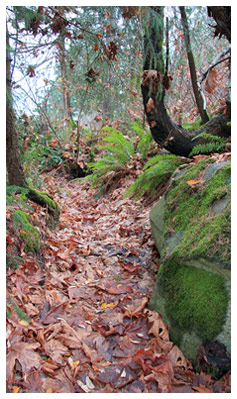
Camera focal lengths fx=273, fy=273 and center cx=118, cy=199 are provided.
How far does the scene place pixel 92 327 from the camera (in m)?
1.99

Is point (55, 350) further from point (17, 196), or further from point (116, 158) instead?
point (116, 158)

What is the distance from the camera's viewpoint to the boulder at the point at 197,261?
1.69 meters

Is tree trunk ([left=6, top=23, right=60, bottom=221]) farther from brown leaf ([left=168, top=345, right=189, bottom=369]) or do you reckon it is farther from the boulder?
brown leaf ([left=168, top=345, right=189, bottom=369])

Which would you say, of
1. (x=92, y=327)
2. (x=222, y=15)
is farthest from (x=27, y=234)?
(x=222, y=15)

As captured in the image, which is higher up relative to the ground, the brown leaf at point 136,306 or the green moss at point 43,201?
the green moss at point 43,201

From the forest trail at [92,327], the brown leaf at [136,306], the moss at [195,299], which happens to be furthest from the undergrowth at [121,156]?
the moss at [195,299]

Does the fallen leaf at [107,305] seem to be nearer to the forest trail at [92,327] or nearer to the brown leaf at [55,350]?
the forest trail at [92,327]

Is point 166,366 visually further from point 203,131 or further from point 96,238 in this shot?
point 203,131

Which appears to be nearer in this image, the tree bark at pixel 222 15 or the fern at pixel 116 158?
the tree bark at pixel 222 15

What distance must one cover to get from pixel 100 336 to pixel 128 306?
1.35 ft

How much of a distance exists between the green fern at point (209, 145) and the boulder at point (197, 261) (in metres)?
0.84

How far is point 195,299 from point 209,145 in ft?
7.35

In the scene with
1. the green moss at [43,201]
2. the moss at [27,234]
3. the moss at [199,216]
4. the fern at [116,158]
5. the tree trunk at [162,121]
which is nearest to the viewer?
the moss at [199,216]

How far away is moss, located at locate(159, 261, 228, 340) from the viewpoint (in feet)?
5.45
